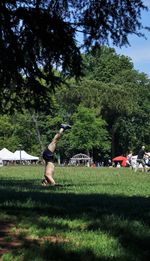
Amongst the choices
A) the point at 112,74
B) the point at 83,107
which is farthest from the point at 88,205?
the point at 112,74

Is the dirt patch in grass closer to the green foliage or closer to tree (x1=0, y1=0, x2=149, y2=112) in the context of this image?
tree (x1=0, y1=0, x2=149, y2=112)

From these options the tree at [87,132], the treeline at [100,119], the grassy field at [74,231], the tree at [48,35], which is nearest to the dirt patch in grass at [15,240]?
the grassy field at [74,231]

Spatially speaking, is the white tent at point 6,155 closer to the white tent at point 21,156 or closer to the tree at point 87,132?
the white tent at point 21,156

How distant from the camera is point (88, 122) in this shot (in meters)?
92.3

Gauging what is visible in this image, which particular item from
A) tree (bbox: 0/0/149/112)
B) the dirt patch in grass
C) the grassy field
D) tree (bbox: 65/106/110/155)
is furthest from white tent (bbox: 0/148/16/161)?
the dirt patch in grass

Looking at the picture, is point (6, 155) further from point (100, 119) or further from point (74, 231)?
point (74, 231)

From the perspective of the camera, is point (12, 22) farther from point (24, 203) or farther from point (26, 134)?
point (26, 134)

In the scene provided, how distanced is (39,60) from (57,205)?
3996mm

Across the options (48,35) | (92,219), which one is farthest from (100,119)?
(92,219)

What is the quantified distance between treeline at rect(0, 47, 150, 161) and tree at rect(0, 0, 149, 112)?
72.5 metres

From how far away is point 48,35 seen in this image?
39.2 ft

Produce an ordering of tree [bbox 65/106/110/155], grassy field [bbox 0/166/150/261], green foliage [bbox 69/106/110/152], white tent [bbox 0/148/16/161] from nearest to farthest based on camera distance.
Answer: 1. grassy field [bbox 0/166/150/261]
2. white tent [bbox 0/148/16/161]
3. tree [bbox 65/106/110/155]
4. green foliage [bbox 69/106/110/152]

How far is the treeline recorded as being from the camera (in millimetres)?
88062

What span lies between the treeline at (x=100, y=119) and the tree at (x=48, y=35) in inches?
2854
